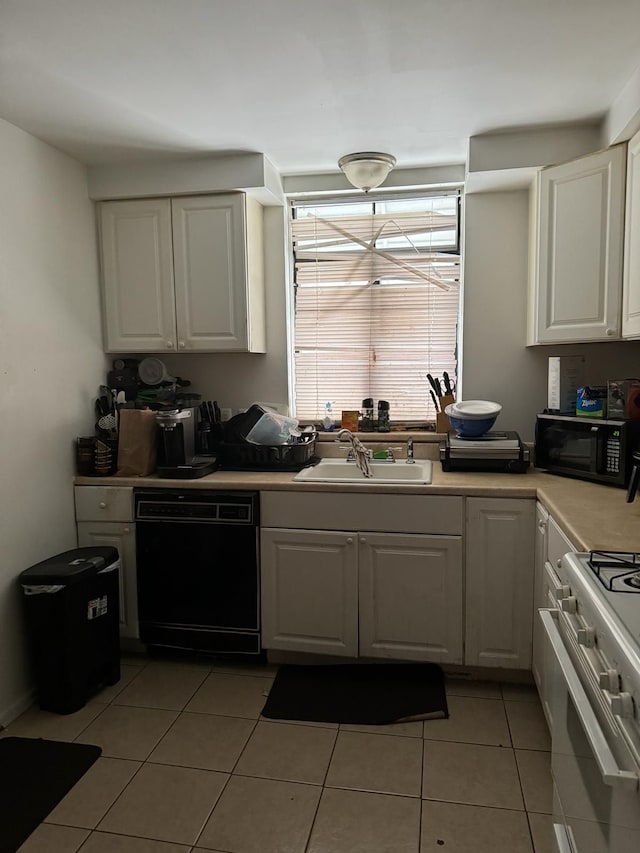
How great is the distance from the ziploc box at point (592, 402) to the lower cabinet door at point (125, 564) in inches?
83.4

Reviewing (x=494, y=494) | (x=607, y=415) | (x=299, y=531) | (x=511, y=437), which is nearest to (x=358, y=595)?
(x=299, y=531)

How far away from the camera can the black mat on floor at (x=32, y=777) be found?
6.05 feet

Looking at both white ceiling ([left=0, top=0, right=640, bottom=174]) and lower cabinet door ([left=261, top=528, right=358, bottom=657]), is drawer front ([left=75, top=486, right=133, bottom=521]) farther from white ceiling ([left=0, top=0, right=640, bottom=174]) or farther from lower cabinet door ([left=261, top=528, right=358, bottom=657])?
white ceiling ([left=0, top=0, right=640, bottom=174])

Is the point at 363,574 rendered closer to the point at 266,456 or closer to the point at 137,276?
the point at 266,456

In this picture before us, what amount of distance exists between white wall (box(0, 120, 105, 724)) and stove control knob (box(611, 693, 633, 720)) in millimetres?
2255

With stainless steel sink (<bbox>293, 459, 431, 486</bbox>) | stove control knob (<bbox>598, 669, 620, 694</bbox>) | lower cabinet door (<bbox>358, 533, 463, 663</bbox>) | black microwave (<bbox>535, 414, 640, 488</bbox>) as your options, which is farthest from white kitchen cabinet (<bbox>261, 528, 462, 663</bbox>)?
stove control knob (<bbox>598, 669, 620, 694</bbox>)

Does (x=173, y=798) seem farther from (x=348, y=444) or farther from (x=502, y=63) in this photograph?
(x=502, y=63)

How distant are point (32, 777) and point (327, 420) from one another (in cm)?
206

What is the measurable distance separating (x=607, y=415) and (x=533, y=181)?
1155 millimetres

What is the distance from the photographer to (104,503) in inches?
110

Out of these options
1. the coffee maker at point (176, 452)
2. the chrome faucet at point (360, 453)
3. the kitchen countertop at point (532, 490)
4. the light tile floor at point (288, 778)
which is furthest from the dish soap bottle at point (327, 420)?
the light tile floor at point (288, 778)

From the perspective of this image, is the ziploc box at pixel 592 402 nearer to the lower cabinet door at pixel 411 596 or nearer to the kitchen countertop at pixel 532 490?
the kitchen countertop at pixel 532 490

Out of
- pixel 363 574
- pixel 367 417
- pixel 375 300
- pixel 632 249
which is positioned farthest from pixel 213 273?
pixel 632 249

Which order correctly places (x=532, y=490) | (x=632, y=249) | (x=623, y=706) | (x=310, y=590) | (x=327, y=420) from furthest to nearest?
(x=327, y=420) → (x=310, y=590) → (x=532, y=490) → (x=632, y=249) → (x=623, y=706)
